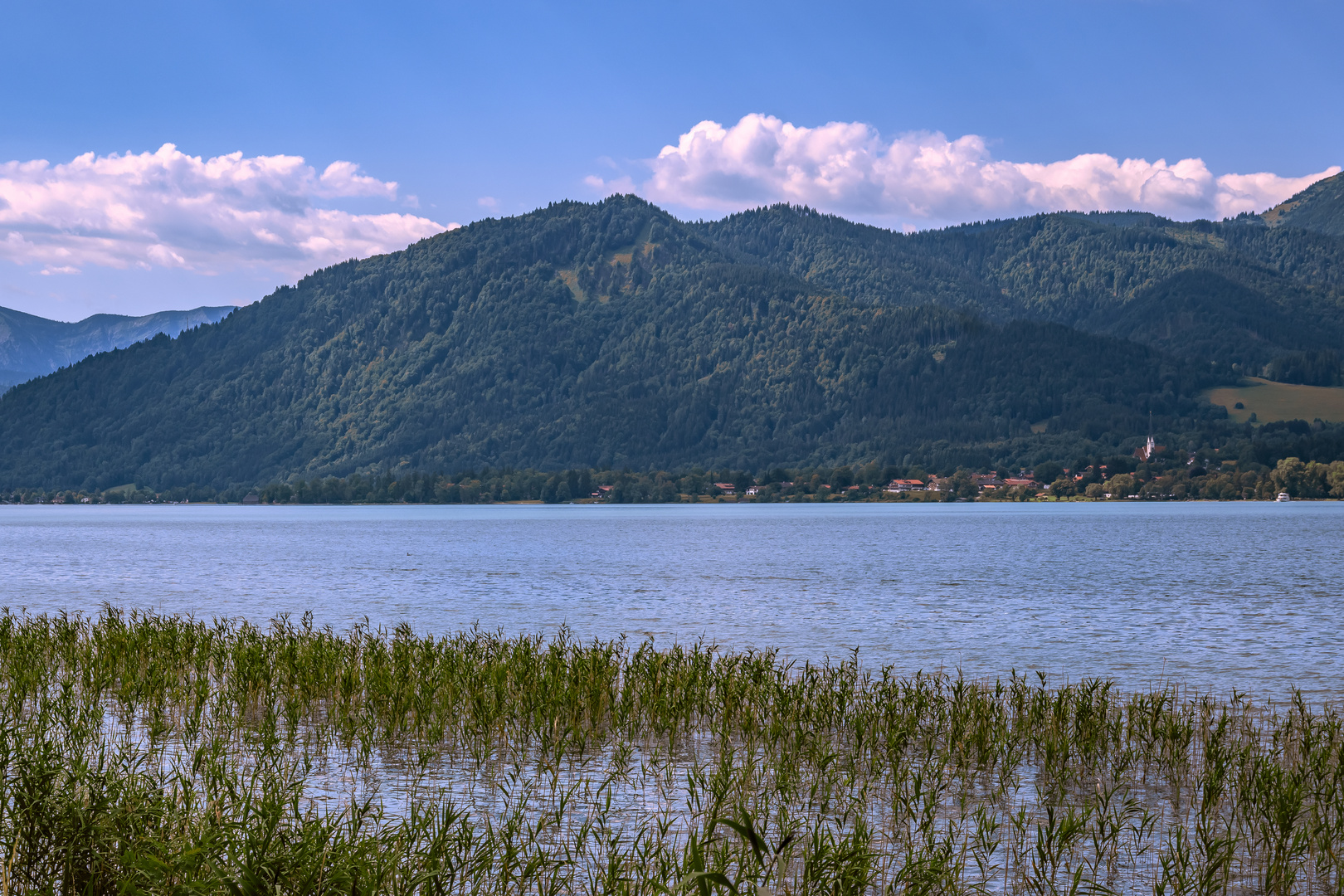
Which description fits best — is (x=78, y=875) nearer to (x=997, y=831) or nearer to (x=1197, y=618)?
(x=997, y=831)

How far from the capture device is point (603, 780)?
16.1 metres

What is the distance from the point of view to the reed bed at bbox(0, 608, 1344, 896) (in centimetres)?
941

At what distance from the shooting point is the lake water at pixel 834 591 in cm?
3325

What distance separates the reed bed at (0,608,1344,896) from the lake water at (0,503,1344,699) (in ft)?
→ 30.8

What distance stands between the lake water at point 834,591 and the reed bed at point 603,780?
30.8 ft

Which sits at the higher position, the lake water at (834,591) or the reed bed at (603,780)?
the reed bed at (603,780)

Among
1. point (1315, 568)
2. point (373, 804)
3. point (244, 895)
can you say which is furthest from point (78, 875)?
point (1315, 568)

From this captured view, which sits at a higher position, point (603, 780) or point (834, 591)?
point (603, 780)

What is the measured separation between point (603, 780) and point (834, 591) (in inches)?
1578

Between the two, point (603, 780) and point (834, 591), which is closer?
point (603, 780)

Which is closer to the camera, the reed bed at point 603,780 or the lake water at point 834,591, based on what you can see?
the reed bed at point 603,780

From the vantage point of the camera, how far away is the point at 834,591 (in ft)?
181

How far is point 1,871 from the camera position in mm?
8594

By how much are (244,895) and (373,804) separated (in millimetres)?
6491
